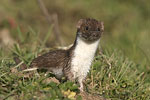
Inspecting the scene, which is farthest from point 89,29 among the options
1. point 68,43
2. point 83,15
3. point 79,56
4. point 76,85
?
point 83,15

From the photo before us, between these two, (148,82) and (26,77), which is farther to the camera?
(148,82)

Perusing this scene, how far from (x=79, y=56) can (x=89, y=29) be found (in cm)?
36

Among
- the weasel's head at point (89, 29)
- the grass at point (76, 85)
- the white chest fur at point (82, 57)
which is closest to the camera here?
the grass at point (76, 85)

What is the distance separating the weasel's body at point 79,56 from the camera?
13.8 feet

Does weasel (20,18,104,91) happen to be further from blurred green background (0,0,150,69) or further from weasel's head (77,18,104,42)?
blurred green background (0,0,150,69)

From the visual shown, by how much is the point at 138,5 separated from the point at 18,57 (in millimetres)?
6979

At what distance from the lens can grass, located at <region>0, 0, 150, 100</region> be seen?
12.9ft

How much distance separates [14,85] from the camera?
392 cm

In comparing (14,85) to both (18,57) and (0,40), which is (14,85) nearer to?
(18,57)

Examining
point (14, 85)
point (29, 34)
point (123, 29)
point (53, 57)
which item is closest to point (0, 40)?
point (29, 34)

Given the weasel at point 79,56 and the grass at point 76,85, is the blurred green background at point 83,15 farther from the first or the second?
the weasel at point 79,56

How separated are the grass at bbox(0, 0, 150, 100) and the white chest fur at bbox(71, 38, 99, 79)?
0.27 meters

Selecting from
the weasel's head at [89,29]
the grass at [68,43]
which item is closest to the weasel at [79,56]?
the weasel's head at [89,29]

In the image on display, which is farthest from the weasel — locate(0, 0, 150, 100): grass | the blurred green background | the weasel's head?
the blurred green background
